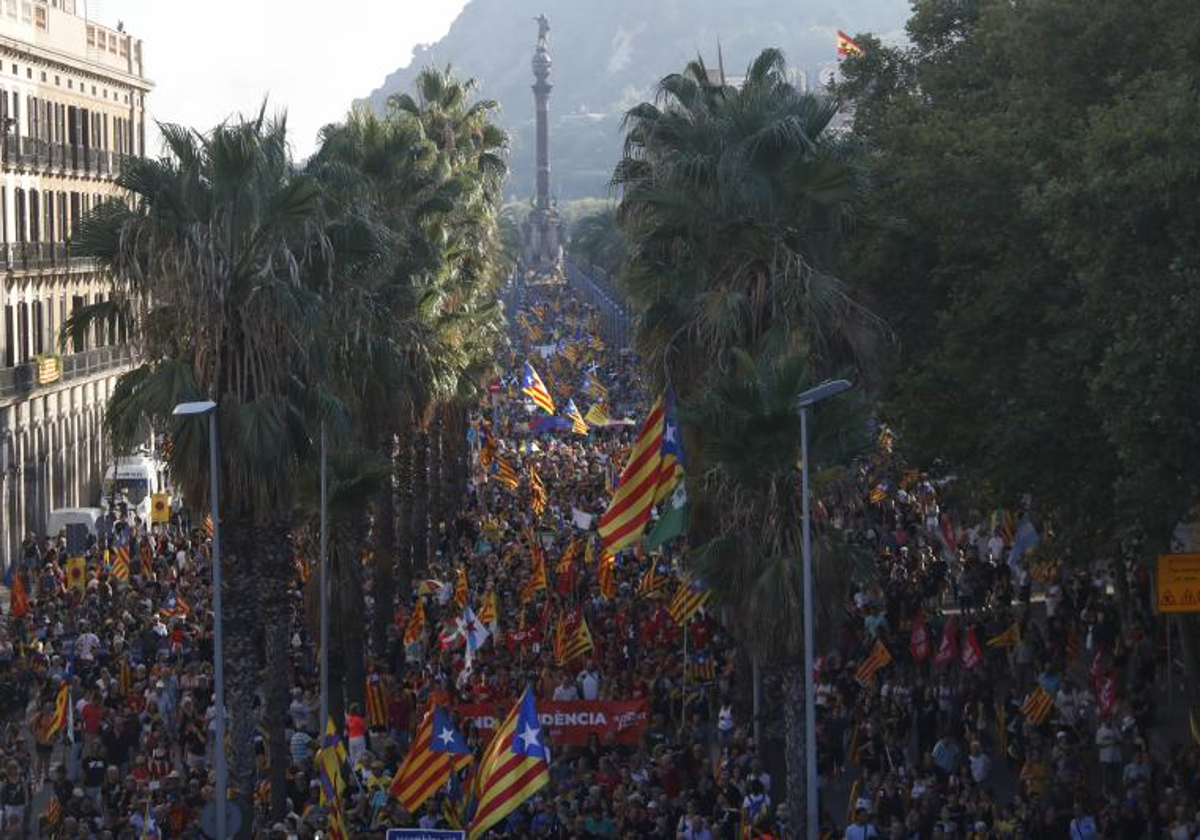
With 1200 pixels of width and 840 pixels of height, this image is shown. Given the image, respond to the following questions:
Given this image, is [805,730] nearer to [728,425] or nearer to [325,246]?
[728,425]

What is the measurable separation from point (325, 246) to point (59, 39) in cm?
4376

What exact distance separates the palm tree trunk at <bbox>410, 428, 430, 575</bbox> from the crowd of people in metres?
0.48

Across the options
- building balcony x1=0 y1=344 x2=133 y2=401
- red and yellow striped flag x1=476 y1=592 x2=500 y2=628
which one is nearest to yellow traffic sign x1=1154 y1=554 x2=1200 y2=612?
red and yellow striped flag x1=476 y1=592 x2=500 y2=628

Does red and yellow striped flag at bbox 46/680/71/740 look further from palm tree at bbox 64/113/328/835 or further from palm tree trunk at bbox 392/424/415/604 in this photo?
palm tree trunk at bbox 392/424/415/604

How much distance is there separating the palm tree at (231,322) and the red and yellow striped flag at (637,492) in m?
3.69

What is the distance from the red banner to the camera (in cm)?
2873

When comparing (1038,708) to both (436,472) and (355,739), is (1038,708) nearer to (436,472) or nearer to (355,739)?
(355,739)

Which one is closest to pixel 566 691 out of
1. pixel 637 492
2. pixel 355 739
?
pixel 355 739

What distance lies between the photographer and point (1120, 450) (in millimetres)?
23000

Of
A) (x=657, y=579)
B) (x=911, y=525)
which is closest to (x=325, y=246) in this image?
(x=657, y=579)

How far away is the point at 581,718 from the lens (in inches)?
1139

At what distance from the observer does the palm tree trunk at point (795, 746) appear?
23859 millimetres

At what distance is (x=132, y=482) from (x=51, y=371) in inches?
172

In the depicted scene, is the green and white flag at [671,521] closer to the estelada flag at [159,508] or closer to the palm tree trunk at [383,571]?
the palm tree trunk at [383,571]
